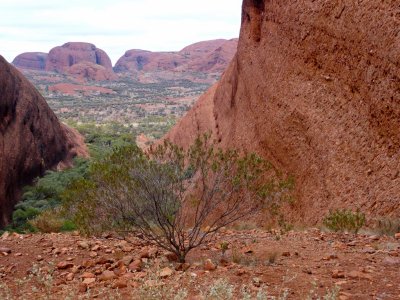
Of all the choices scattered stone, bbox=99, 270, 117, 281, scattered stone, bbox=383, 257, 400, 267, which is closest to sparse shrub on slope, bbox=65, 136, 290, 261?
scattered stone, bbox=99, 270, 117, 281

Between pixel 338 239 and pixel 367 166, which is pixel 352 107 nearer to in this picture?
pixel 367 166

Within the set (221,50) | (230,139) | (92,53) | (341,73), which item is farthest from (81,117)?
(92,53)

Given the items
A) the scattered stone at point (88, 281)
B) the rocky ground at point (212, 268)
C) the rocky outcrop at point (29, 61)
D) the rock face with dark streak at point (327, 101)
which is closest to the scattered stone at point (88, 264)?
the rocky ground at point (212, 268)

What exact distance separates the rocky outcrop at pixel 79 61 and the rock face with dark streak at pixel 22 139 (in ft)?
351

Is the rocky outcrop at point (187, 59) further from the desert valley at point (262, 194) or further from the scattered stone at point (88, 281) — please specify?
the scattered stone at point (88, 281)

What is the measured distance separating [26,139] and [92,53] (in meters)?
145

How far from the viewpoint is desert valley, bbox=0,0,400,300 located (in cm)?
535

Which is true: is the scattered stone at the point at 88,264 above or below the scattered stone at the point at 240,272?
below

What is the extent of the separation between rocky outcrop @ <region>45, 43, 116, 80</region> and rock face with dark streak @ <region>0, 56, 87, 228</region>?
10685cm

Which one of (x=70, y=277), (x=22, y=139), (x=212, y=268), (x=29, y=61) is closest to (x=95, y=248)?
(x=70, y=277)

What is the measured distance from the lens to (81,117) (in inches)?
2645

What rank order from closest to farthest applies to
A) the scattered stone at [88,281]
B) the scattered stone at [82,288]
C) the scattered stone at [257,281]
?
the scattered stone at [257,281] → the scattered stone at [82,288] → the scattered stone at [88,281]

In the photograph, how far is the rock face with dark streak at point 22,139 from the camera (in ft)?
61.5

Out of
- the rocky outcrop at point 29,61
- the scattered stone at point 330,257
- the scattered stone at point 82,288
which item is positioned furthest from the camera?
the rocky outcrop at point 29,61
